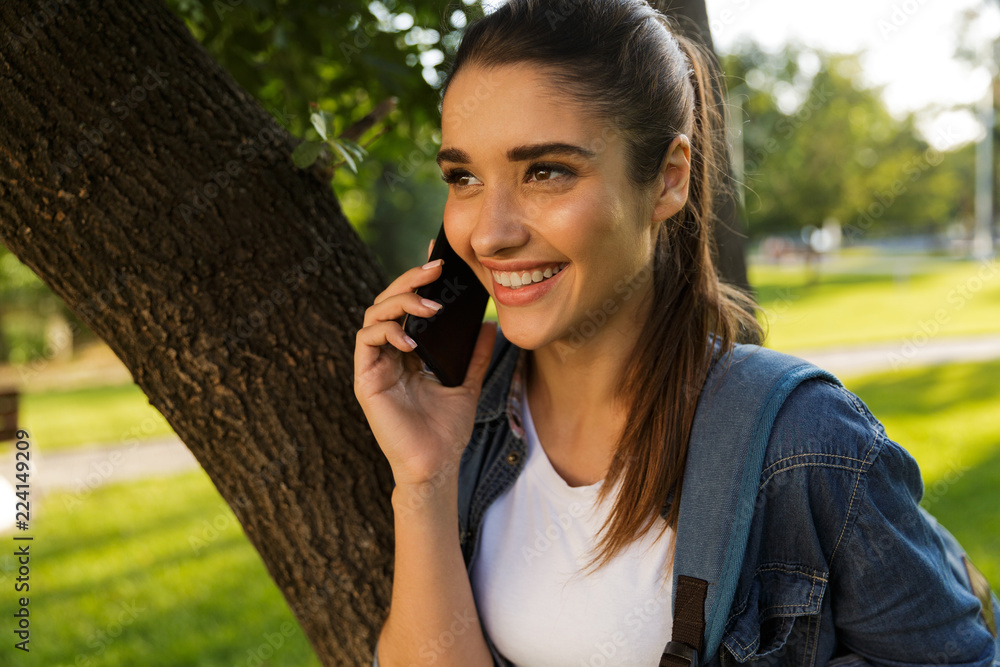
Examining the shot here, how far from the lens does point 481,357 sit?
2.09 meters

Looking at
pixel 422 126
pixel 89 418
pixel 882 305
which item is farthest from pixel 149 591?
pixel 882 305

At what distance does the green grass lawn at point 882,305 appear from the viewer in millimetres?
14281

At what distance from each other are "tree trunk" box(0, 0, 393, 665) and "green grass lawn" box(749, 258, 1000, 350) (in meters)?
7.30

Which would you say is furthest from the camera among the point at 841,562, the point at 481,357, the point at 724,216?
the point at 724,216

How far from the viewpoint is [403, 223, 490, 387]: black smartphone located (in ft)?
6.15

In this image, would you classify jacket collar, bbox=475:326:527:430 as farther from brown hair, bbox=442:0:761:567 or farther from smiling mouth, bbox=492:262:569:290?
smiling mouth, bbox=492:262:569:290

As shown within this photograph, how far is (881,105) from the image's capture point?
Result: 106 ft

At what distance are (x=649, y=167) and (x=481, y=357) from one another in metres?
0.73

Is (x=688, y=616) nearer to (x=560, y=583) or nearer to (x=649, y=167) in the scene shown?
(x=560, y=583)

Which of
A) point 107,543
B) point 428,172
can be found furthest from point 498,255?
point 107,543

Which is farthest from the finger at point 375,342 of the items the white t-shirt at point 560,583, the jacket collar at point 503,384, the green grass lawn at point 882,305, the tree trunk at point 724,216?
the green grass lawn at point 882,305

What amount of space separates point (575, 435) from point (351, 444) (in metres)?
0.59

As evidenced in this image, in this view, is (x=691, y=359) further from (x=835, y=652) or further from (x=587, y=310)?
(x=835, y=652)

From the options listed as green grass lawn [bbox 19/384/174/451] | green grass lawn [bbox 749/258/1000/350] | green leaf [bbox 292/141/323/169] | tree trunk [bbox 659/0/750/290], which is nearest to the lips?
green leaf [bbox 292/141/323/169]
